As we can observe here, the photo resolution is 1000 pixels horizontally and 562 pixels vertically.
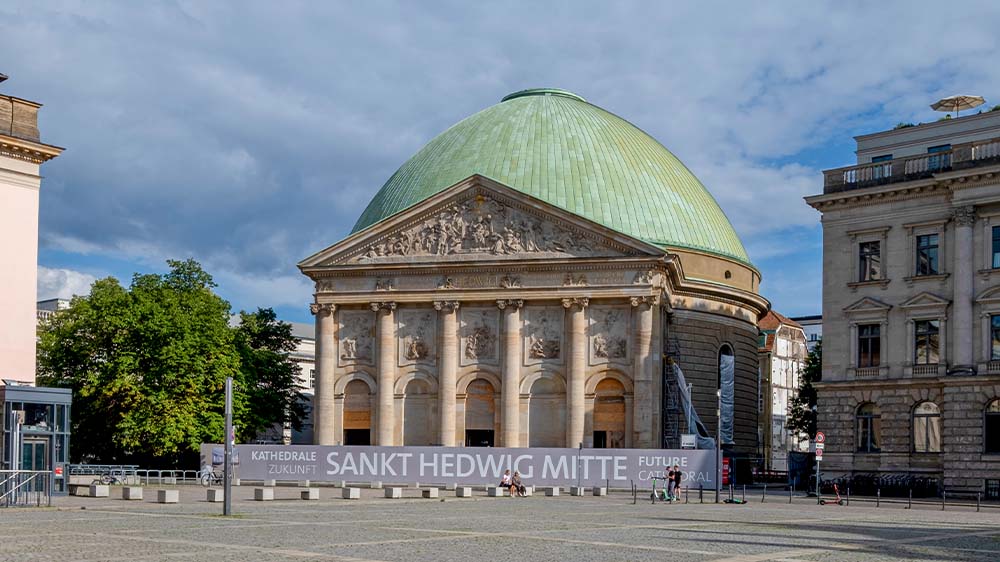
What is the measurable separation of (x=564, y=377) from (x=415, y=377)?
29.9 ft

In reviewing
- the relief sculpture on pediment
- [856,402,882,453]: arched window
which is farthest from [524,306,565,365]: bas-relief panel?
[856,402,882,453]: arched window

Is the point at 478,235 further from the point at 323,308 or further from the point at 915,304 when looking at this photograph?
the point at 915,304

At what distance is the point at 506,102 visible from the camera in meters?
91.1

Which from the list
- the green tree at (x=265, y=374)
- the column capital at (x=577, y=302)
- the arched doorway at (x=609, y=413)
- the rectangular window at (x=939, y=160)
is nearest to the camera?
the rectangular window at (x=939, y=160)

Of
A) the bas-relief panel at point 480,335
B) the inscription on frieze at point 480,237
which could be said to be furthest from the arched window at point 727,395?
the bas-relief panel at point 480,335

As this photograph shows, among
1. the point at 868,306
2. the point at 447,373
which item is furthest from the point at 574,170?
the point at 868,306

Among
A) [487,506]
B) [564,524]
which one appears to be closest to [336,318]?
[487,506]

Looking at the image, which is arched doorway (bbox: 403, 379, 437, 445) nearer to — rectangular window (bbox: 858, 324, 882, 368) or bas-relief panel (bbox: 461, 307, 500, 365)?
bas-relief panel (bbox: 461, 307, 500, 365)

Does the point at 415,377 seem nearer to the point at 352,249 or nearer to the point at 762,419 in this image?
the point at 352,249

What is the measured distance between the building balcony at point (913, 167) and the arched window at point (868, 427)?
10909 mm

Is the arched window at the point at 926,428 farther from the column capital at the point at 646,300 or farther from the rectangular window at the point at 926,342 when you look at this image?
the column capital at the point at 646,300

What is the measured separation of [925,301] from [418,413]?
98.7 feet

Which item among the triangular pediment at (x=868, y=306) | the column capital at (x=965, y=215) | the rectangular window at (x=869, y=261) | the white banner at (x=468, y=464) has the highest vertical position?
the column capital at (x=965, y=215)

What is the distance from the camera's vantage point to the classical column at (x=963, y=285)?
57156 mm
